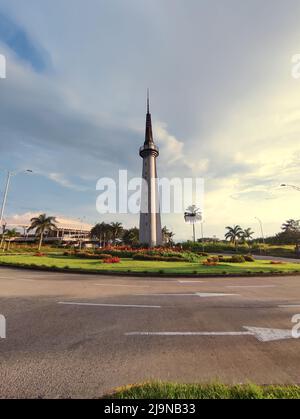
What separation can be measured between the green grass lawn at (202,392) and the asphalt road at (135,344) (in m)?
0.32

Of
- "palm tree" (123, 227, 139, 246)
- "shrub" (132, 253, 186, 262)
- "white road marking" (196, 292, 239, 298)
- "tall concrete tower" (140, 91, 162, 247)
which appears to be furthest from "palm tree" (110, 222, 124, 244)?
"white road marking" (196, 292, 239, 298)

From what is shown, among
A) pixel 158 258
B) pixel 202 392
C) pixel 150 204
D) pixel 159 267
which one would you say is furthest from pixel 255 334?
pixel 150 204

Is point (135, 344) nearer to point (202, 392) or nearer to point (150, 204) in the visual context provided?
point (202, 392)

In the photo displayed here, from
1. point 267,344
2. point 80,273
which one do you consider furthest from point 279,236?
point 267,344

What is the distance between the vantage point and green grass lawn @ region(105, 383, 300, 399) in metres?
2.62

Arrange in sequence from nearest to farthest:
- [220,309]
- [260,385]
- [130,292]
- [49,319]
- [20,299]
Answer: [260,385] → [49,319] → [220,309] → [20,299] → [130,292]

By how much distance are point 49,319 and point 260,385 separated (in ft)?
15.3

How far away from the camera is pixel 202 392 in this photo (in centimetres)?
269

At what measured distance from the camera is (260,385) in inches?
116

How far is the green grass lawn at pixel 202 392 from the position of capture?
2619 mm

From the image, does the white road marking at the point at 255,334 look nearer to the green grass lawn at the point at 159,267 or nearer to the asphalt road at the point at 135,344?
the asphalt road at the point at 135,344

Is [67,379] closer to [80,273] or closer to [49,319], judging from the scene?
[49,319]

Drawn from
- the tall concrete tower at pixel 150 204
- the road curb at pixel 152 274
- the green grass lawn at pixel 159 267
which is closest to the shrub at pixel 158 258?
the green grass lawn at pixel 159 267
